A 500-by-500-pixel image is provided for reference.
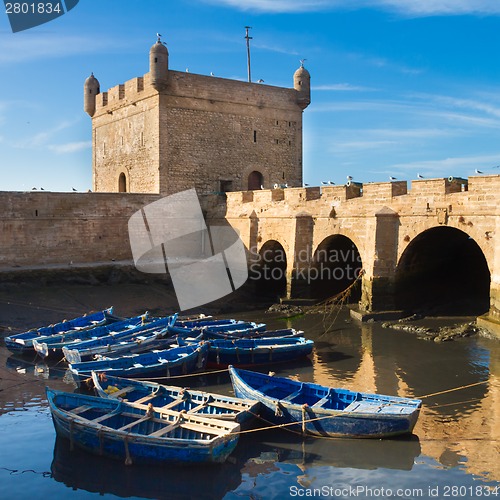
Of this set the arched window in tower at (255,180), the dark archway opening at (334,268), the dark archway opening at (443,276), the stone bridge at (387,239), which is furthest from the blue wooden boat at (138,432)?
the arched window in tower at (255,180)

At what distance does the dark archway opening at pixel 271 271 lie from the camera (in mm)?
25031

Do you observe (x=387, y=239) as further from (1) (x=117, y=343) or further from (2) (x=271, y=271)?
(1) (x=117, y=343)

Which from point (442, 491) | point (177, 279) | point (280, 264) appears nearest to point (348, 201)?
point (280, 264)

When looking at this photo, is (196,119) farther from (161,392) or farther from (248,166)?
A: (161,392)

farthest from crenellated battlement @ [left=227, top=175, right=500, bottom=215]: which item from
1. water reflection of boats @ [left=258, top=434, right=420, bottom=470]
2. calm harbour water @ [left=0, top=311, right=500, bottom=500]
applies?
water reflection of boats @ [left=258, top=434, right=420, bottom=470]

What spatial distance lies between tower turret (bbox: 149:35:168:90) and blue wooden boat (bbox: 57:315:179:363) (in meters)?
13.7

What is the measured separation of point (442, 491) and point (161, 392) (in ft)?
17.8

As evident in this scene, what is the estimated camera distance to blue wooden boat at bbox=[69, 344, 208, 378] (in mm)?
12969

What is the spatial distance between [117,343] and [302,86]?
68.6 ft

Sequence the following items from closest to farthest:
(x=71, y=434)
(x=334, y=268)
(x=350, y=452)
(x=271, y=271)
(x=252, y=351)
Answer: (x=350, y=452) → (x=71, y=434) → (x=252, y=351) → (x=334, y=268) → (x=271, y=271)

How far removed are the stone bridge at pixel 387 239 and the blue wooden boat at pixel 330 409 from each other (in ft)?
24.3

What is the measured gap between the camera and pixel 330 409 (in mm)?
10508

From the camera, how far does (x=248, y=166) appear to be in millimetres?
30281

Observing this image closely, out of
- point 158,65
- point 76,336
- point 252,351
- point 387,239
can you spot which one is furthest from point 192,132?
point 252,351
